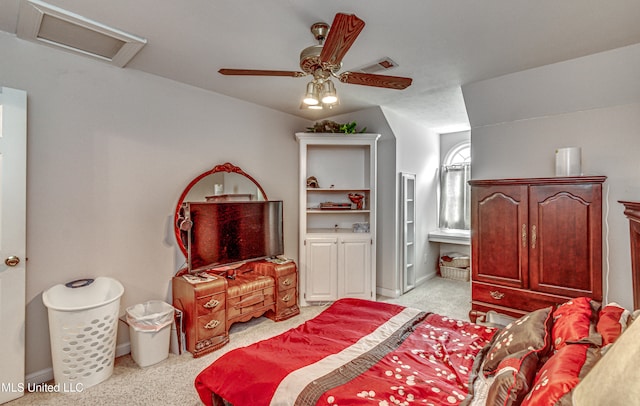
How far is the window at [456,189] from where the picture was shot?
17.8ft

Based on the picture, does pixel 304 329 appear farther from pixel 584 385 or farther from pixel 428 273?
pixel 428 273

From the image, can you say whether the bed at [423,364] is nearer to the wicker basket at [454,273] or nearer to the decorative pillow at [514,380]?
the decorative pillow at [514,380]

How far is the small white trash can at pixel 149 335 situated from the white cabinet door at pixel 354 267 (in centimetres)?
212

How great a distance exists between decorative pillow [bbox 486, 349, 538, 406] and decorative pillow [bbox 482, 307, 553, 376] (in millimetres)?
76

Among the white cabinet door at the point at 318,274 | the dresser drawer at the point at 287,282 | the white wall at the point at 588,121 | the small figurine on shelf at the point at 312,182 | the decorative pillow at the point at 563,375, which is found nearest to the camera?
the decorative pillow at the point at 563,375

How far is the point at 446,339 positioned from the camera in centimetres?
192

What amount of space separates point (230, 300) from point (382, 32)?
274 centimetres

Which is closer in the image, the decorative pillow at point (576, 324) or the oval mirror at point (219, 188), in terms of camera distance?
the decorative pillow at point (576, 324)

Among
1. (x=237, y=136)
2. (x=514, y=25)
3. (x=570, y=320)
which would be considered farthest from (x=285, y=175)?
(x=570, y=320)

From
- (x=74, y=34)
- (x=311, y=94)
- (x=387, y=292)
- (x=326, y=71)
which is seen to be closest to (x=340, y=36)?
(x=326, y=71)

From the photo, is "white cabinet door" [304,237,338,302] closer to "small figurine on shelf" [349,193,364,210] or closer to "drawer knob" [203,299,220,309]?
"small figurine on shelf" [349,193,364,210]

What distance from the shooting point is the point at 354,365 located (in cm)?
162

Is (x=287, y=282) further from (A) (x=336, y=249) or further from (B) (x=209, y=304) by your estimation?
(B) (x=209, y=304)
